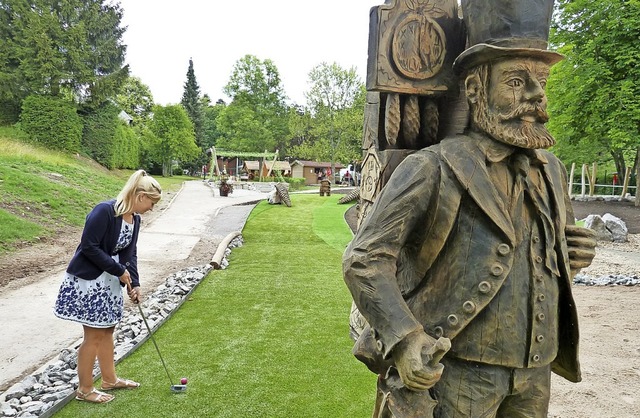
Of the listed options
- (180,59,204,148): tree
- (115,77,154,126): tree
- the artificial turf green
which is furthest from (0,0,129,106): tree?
the artificial turf green

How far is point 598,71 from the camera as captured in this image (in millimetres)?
14672

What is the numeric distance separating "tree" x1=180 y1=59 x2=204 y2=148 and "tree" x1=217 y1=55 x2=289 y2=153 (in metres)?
7.28

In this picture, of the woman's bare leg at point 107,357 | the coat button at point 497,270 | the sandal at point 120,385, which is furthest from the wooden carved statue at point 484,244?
the sandal at point 120,385

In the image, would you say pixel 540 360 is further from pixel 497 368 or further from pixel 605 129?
pixel 605 129

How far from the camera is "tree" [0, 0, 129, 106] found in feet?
78.6

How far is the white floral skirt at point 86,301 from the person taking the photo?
3.83 m

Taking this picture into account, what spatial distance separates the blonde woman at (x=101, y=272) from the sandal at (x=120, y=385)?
0.15 m

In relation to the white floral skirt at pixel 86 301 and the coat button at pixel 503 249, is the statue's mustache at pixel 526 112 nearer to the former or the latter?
the coat button at pixel 503 249

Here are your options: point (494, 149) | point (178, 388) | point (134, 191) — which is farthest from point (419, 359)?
point (178, 388)

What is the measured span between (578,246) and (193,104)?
1992 inches

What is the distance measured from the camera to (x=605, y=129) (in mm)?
16094

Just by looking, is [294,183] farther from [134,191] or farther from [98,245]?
[98,245]

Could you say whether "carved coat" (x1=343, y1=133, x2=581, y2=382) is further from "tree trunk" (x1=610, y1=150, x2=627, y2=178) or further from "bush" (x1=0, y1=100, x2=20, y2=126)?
"bush" (x1=0, y1=100, x2=20, y2=126)

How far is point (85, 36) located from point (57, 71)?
3.35 meters
